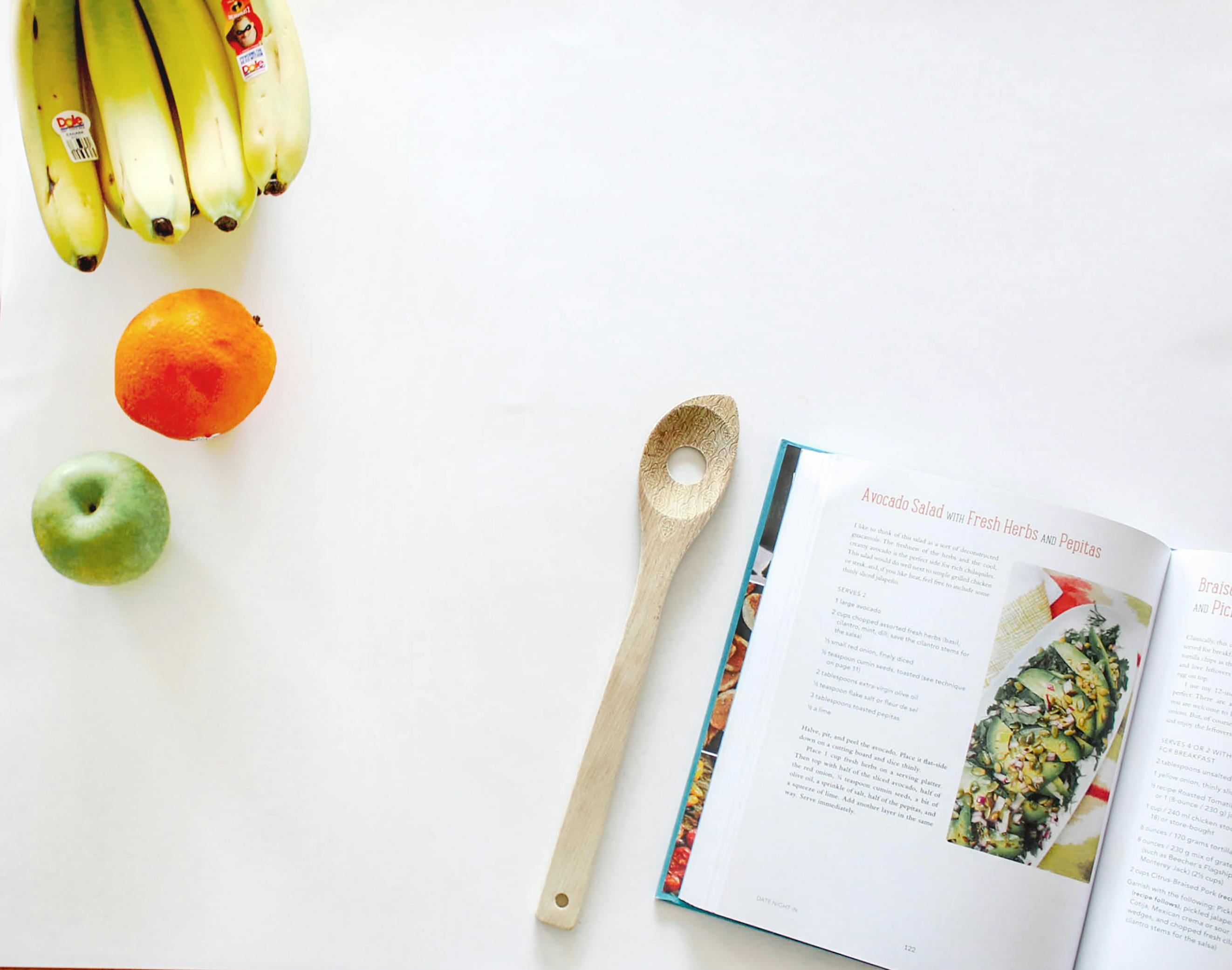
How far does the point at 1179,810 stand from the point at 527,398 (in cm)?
59

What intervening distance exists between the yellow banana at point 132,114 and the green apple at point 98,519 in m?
0.18

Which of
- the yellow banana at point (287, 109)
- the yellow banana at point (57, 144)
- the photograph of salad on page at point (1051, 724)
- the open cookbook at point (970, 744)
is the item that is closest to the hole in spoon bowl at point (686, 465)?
the open cookbook at point (970, 744)

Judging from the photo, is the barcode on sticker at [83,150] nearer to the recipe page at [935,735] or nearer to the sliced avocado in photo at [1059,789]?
the recipe page at [935,735]

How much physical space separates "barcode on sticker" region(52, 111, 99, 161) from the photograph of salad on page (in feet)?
2.52

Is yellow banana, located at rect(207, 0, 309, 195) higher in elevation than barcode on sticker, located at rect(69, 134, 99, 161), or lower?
higher

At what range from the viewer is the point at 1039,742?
69 centimetres

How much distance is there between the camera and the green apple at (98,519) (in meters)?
0.67

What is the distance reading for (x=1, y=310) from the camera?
2.45 feet

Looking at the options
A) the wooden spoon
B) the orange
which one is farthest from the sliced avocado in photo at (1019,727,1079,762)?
the orange

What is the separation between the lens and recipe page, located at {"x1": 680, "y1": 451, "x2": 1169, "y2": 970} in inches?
27.0

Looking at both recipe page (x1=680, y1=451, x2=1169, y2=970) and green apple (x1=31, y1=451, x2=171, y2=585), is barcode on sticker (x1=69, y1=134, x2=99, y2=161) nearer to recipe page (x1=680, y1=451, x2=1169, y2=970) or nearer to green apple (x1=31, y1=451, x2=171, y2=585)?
green apple (x1=31, y1=451, x2=171, y2=585)

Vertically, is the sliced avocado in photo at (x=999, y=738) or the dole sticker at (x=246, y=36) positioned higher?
the dole sticker at (x=246, y=36)

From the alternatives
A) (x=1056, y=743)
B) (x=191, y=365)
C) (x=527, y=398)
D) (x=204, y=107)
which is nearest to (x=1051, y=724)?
(x=1056, y=743)

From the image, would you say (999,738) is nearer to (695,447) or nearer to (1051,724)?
(1051,724)
